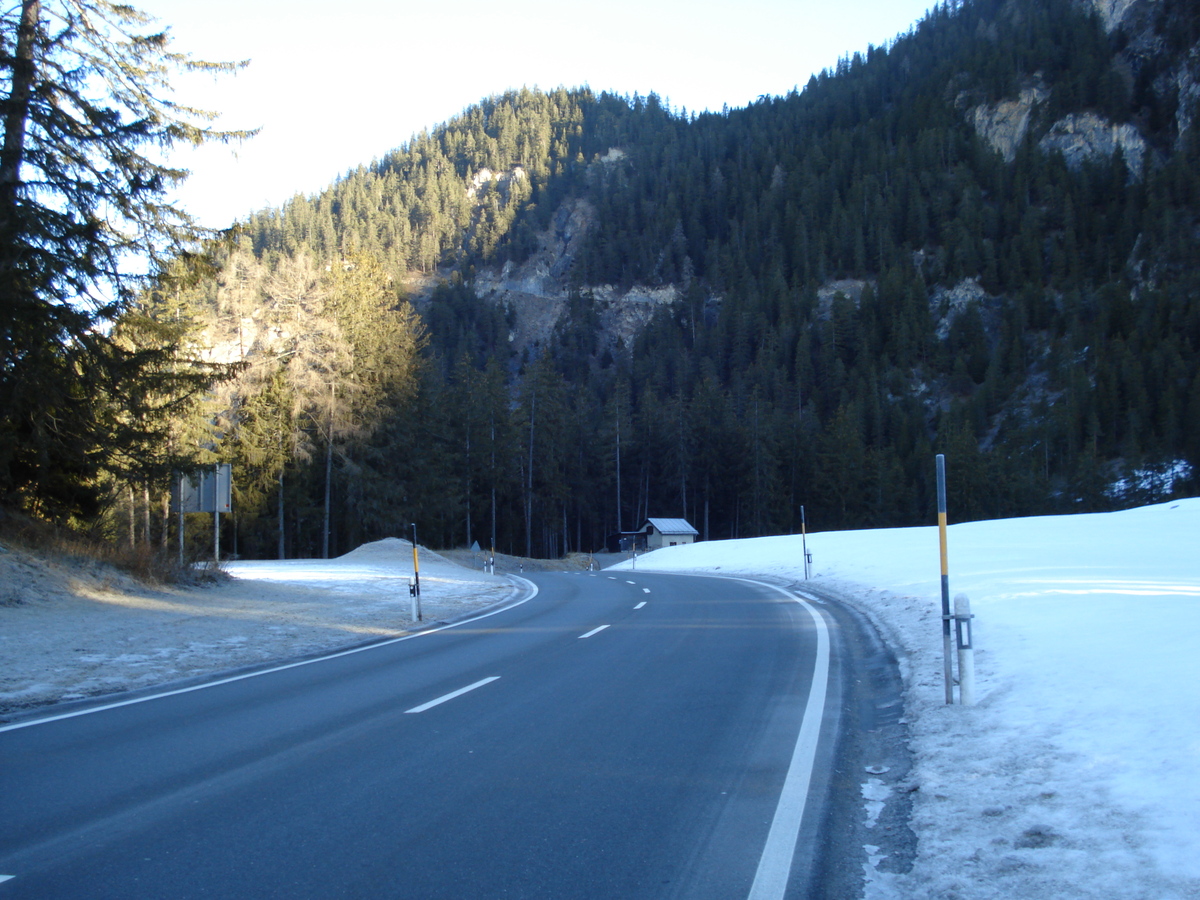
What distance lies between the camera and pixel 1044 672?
713 cm

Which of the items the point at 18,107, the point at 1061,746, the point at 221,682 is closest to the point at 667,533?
the point at 18,107

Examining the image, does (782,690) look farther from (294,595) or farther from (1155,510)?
(1155,510)

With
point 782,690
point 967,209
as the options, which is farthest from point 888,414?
point 782,690

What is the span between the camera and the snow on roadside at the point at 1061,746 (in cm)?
363

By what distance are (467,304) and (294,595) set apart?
15461 centimetres

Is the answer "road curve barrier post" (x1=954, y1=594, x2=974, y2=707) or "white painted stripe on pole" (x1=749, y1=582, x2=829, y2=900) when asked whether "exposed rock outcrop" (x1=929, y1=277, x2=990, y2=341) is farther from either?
→ "white painted stripe on pole" (x1=749, y1=582, x2=829, y2=900)

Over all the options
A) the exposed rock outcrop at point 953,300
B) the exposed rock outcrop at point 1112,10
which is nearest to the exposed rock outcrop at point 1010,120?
the exposed rock outcrop at point 1112,10

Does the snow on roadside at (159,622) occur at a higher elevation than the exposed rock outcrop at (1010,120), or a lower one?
lower

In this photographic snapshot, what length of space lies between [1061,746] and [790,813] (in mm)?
1932

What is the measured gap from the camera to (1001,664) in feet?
25.7

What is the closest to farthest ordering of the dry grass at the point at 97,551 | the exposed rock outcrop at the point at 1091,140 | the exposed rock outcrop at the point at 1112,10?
the dry grass at the point at 97,551 < the exposed rock outcrop at the point at 1091,140 < the exposed rock outcrop at the point at 1112,10

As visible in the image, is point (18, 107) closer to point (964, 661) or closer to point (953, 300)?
point (964, 661)

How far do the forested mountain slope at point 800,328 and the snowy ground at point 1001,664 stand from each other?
36.6 ft

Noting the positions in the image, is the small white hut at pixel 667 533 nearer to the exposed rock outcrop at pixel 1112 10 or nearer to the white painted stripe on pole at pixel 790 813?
the white painted stripe on pole at pixel 790 813
